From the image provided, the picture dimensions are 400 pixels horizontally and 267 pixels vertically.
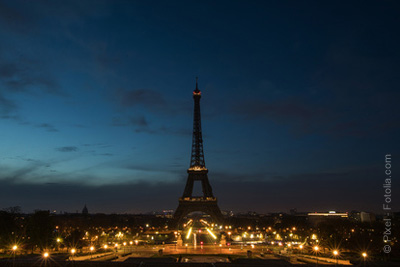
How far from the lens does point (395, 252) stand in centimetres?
5003

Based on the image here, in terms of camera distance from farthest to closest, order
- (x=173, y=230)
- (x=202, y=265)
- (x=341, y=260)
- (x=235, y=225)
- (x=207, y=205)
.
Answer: (x=235, y=225)
(x=207, y=205)
(x=173, y=230)
(x=341, y=260)
(x=202, y=265)

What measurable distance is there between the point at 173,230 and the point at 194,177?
59.1 ft

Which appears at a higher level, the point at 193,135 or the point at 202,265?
the point at 193,135

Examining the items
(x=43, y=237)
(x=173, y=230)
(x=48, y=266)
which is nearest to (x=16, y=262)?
→ (x=48, y=266)

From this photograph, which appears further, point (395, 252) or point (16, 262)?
point (395, 252)

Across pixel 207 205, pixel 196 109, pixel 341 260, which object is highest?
pixel 196 109

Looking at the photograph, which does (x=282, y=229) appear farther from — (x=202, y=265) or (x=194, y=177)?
(x=202, y=265)

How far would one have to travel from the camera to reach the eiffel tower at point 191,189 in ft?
329

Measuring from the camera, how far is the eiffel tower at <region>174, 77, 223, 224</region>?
100250 mm

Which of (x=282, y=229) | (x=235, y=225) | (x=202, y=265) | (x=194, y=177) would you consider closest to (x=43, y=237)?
(x=202, y=265)

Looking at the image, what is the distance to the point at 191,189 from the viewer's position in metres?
105

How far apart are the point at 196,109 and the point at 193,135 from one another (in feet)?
25.6

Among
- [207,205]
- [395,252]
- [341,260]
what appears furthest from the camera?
[207,205]

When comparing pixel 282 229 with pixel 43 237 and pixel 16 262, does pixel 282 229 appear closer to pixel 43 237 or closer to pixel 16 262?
pixel 43 237
